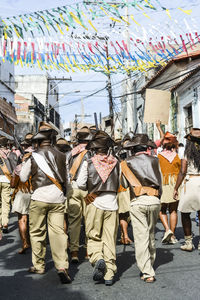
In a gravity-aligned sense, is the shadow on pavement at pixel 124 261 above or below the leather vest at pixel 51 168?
below

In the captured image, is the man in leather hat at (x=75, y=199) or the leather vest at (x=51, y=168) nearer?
the leather vest at (x=51, y=168)

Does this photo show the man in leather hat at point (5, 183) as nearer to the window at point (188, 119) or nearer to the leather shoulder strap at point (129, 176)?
the leather shoulder strap at point (129, 176)

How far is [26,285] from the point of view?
14.1 feet

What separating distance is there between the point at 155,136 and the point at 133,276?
20.8 meters

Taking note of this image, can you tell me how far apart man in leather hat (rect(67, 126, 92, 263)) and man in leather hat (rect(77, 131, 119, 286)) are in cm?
81

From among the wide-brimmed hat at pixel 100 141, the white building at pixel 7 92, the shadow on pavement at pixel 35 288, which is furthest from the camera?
the white building at pixel 7 92

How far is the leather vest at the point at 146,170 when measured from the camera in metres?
4.68

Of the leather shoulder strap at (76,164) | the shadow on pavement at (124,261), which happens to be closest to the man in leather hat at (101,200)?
the shadow on pavement at (124,261)

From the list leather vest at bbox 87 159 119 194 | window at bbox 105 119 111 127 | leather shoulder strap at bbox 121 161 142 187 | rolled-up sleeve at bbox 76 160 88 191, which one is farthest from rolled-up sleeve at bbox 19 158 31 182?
window at bbox 105 119 111 127

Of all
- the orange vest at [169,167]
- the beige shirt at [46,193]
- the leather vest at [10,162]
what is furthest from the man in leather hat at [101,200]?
the leather vest at [10,162]

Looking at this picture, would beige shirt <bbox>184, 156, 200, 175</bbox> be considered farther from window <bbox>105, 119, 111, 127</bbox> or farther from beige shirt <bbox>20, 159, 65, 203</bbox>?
window <bbox>105, 119, 111, 127</bbox>

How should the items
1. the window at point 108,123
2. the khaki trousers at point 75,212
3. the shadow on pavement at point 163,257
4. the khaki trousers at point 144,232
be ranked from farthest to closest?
the window at point 108,123, the khaki trousers at point 75,212, the shadow on pavement at point 163,257, the khaki trousers at point 144,232

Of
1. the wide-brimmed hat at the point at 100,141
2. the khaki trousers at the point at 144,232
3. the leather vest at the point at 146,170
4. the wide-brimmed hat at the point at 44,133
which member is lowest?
Result: the khaki trousers at the point at 144,232

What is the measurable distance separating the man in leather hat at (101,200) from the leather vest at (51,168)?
0.27m
